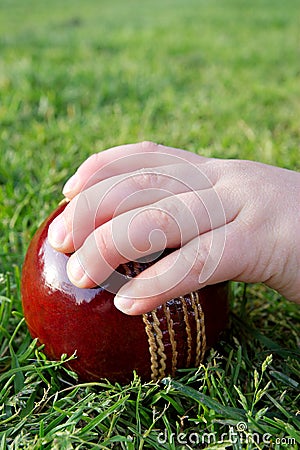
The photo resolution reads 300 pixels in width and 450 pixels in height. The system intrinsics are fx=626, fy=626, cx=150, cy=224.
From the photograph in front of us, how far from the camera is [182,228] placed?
1.76m

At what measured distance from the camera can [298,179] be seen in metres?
1.96

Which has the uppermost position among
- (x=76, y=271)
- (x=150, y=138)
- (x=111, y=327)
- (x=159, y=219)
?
(x=159, y=219)

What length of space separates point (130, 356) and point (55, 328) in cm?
24

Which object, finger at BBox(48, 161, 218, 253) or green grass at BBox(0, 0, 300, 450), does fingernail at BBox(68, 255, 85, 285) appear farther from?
green grass at BBox(0, 0, 300, 450)

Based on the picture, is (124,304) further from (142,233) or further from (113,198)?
(113,198)

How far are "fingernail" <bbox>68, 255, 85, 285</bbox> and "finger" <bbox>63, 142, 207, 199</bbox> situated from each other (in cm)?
27

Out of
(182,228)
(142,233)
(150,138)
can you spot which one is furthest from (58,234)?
(150,138)

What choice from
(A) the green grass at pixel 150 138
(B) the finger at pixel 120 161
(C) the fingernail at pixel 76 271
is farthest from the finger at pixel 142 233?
(A) the green grass at pixel 150 138

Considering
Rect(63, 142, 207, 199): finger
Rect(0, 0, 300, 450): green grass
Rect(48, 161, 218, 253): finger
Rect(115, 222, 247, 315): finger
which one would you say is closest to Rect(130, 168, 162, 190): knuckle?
Rect(48, 161, 218, 253): finger

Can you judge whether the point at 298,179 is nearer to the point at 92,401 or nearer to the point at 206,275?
the point at 206,275

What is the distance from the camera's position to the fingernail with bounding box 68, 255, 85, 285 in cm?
174

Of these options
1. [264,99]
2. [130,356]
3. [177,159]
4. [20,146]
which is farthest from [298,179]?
[264,99]

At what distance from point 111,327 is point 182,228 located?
0.34 meters

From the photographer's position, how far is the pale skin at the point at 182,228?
173 cm
